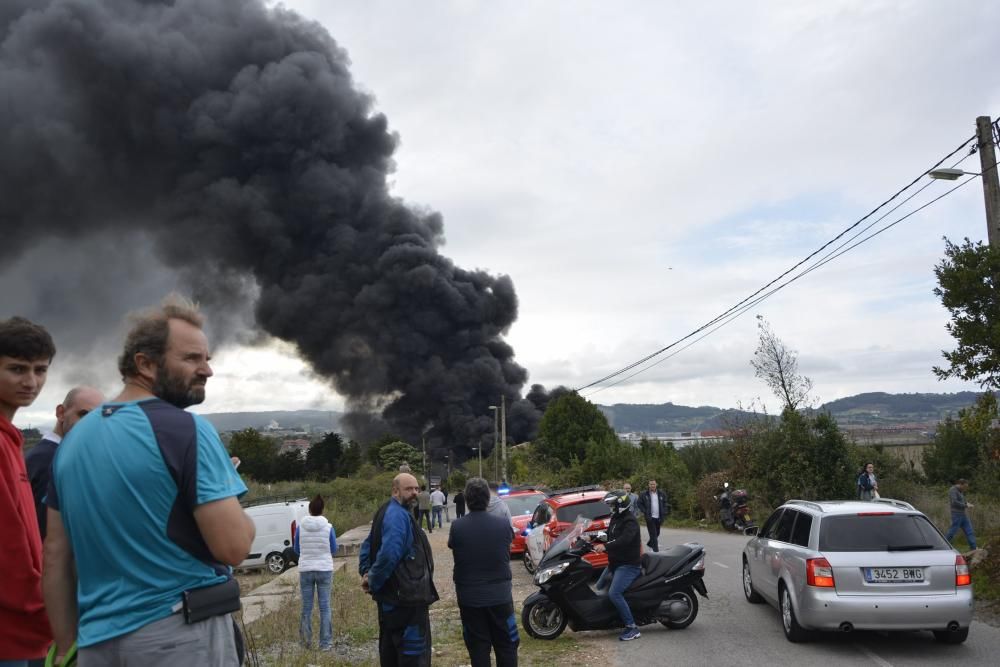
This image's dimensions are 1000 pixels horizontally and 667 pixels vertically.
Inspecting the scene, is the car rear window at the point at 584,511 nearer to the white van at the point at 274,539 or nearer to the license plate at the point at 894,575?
the license plate at the point at 894,575

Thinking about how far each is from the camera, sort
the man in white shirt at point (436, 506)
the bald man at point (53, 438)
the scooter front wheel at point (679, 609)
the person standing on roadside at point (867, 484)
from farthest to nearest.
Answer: the man in white shirt at point (436, 506)
the person standing on roadside at point (867, 484)
the scooter front wheel at point (679, 609)
the bald man at point (53, 438)

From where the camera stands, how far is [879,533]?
25.1 ft

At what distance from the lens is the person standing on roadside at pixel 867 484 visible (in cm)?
1816

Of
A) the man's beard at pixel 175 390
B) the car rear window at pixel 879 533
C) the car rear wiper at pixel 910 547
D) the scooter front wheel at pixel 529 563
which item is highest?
the man's beard at pixel 175 390

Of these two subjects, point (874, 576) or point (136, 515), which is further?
point (874, 576)

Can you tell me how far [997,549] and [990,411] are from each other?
1.77 metres

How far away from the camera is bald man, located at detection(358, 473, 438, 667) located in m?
5.21

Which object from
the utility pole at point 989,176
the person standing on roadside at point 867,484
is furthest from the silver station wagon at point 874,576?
the person standing on roadside at point 867,484

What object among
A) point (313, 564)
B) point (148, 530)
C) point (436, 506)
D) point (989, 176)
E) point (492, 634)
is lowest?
point (436, 506)

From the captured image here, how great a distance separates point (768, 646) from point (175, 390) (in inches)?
280

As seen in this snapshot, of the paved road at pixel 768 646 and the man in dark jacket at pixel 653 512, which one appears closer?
the paved road at pixel 768 646

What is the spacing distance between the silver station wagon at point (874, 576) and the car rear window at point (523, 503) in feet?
35.0

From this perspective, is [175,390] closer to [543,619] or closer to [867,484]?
[543,619]

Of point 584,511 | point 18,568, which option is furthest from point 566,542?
point 18,568
